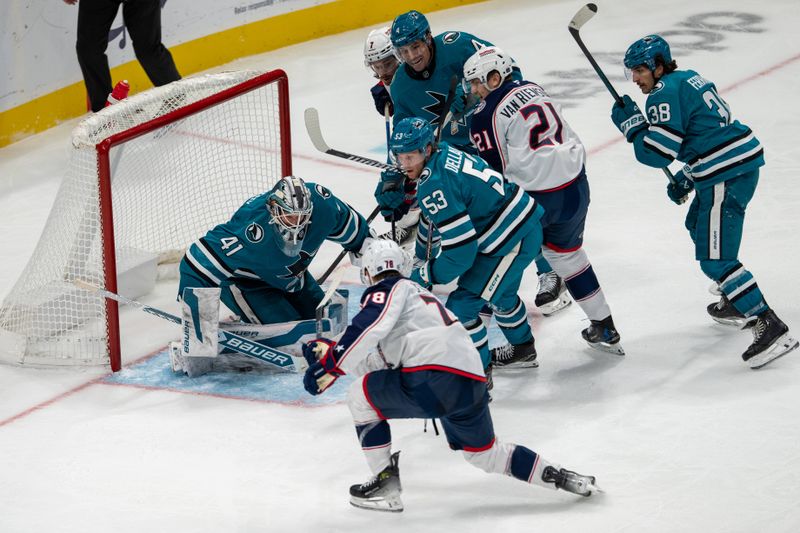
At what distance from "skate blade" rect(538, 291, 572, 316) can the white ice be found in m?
0.09

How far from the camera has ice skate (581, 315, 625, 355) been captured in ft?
14.8

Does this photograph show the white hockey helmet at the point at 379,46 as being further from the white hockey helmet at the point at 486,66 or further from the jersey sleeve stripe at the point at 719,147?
the jersey sleeve stripe at the point at 719,147

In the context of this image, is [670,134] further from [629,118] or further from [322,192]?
[322,192]

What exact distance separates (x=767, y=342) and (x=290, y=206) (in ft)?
5.37

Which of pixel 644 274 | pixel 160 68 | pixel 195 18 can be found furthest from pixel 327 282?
pixel 195 18

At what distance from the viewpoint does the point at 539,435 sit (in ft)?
13.0

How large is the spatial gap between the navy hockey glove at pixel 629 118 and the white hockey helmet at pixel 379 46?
1.09m

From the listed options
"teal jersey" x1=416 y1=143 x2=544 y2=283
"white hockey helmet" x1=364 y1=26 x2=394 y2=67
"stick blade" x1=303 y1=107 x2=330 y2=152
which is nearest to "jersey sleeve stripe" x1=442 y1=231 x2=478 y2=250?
"teal jersey" x1=416 y1=143 x2=544 y2=283

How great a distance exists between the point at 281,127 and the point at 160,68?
200cm

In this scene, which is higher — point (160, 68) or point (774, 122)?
point (160, 68)

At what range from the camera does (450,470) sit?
12.4 ft

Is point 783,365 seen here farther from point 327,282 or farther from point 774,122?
point 774,122

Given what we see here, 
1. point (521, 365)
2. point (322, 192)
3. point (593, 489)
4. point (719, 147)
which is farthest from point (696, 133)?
point (593, 489)

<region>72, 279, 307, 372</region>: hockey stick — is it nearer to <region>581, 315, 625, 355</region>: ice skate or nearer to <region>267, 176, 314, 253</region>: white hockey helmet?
<region>267, 176, 314, 253</region>: white hockey helmet
